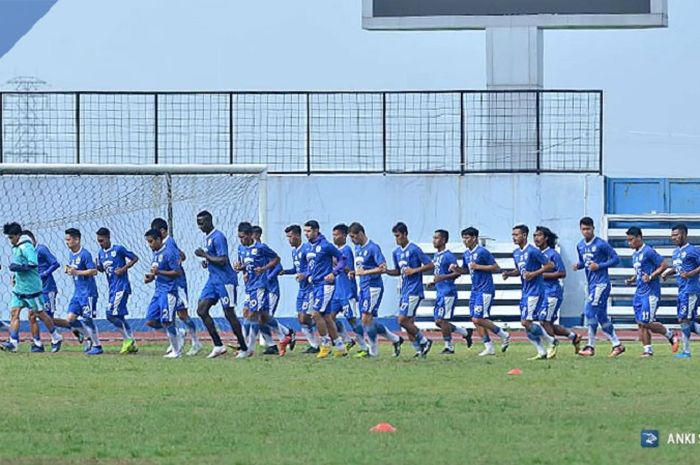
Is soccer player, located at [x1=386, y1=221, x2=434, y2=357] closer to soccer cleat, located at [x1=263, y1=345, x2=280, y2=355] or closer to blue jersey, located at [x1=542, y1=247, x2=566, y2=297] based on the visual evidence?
blue jersey, located at [x1=542, y1=247, x2=566, y2=297]

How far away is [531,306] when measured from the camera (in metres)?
25.7

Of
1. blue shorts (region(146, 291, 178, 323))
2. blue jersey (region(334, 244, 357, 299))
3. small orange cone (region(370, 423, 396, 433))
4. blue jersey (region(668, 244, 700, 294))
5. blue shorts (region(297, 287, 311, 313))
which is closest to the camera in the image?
small orange cone (region(370, 423, 396, 433))

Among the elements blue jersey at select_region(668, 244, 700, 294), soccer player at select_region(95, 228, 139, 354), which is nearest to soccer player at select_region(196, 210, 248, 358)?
soccer player at select_region(95, 228, 139, 354)

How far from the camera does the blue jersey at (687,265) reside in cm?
2609

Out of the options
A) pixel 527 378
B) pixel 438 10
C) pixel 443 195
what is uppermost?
pixel 438 10

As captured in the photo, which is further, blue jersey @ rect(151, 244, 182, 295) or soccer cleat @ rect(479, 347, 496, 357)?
soccer cleat @ rect(479, 347, 496, 357)

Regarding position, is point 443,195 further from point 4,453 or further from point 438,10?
point 4,453

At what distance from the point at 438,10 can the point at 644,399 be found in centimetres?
1694

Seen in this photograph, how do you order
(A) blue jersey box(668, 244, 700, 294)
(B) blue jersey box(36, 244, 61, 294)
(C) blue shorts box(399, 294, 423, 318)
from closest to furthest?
(C) blue shorts box(399, 294, 423, 318) < (A) blue jersey box(668, 244, 700, 294) < (B) blue jersey box(36, 244, 61, 294)

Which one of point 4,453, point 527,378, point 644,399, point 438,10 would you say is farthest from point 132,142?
point 4,453

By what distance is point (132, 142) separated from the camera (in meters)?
37.4

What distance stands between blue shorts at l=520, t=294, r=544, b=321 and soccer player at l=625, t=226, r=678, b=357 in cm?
150

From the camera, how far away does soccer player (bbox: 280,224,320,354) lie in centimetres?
2673

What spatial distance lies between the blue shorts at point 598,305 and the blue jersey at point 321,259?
12.4ft
